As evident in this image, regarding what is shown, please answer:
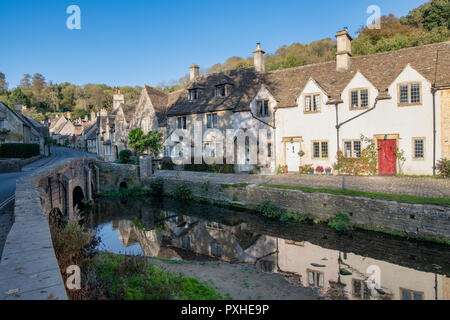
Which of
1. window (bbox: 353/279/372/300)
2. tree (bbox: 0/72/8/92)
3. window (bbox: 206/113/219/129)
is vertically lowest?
window (bbox: 353/279/372/300)

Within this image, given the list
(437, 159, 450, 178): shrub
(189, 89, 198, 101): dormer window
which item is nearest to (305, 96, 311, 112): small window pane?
(437, 159, 450, 178): shrub

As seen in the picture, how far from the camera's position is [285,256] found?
12.1 meters

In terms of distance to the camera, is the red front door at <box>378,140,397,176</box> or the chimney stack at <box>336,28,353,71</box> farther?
the chimney stack at <box>336,28,353,71</box>

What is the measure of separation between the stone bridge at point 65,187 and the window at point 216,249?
6.79m

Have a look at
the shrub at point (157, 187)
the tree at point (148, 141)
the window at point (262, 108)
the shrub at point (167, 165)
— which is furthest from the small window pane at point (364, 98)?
the tree at point (148, 141)

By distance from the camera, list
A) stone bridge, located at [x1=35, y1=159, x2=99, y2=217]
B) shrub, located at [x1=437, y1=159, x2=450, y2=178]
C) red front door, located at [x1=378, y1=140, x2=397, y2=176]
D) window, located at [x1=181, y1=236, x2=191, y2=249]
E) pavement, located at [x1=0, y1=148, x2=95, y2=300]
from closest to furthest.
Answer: pavement, located at [x1=0, y1=148, x2=95, y2=300] → stone bridge, located at [x1=35, y1=159, x2=99, y2=217] → window, located at [x1=181, y1=236, x2=191, y2=249] → shrub, located at [x1=437, y1=159, x2=450, y2=178] → red front door, located at [x1=378, y1=140, x2=397, y2=176]

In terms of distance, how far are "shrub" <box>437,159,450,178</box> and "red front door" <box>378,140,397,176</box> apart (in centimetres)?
254

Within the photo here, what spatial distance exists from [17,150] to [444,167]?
1659 inches

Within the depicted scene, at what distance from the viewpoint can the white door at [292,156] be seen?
24797 millimetres

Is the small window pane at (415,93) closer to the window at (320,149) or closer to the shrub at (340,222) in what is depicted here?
the window at (320,149)

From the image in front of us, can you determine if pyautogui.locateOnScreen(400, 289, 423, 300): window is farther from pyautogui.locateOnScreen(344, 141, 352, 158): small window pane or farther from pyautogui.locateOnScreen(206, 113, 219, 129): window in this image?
pyautogui.locateOnScreen(206, 113, 219, 129): window

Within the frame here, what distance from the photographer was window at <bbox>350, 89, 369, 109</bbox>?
21819 mm

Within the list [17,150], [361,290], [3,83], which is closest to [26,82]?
[3,83]
